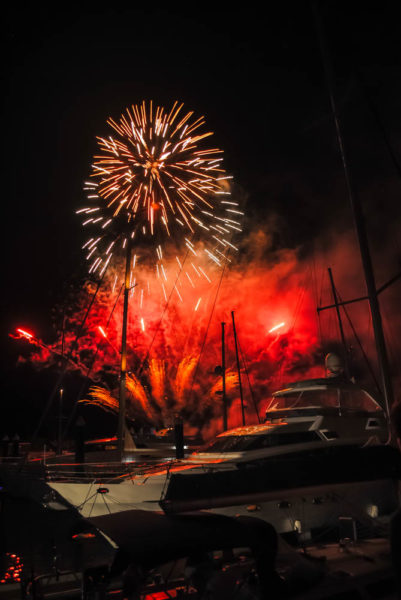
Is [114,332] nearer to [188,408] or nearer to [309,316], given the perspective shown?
[188,408]

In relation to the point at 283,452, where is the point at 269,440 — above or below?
above

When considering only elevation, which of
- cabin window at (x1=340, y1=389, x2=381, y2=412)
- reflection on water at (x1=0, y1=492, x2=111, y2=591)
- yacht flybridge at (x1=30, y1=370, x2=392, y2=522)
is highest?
cabin window at (x1=340, y1=389, x2=381, y2=412)

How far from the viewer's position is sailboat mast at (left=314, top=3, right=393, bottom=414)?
9008 mm

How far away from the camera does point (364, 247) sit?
33.3 feet

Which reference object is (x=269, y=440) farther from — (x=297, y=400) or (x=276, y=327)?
(x=276, y=327)

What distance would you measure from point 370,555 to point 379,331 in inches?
203

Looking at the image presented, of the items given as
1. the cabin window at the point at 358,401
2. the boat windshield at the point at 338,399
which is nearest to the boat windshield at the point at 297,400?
the boat windshield at the point at 338,399

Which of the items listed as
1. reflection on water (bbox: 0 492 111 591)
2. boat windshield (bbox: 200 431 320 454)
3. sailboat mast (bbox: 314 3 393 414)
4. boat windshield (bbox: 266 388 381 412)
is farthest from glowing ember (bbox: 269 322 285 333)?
sailboat mast (bbox: 314 3 393 414)

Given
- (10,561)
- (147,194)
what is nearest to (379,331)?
(10,561)

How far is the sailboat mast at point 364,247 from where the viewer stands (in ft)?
29.6

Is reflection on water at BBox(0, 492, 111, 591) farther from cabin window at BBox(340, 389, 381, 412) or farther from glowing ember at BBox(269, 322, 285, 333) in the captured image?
glowing ember at BBox(269, 322, 285, 333)

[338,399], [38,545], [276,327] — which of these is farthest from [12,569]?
[276,327]

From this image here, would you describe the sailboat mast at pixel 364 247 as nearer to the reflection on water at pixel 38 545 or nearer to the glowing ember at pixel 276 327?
the reflection on water at pixel 38 545

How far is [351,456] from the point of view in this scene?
6.18m
